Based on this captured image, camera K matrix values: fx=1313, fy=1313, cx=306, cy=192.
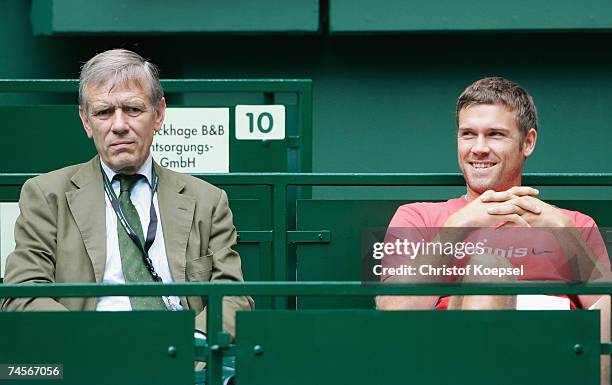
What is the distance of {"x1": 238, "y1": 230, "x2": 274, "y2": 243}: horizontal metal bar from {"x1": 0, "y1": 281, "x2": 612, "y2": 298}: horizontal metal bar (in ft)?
5.22

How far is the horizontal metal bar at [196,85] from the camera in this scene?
646 cm

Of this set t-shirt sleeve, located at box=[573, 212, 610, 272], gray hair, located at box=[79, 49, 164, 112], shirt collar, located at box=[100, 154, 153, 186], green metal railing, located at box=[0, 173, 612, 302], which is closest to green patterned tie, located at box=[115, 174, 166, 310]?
shirt collar, located at box=[100, 154, 153, 186]

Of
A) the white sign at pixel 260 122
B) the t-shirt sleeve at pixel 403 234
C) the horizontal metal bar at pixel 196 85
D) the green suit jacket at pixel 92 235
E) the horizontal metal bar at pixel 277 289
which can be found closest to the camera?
the horizontal metal bar at pixel 277 289

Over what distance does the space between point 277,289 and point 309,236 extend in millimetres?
1605

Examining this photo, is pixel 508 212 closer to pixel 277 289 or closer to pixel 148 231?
pixel 277 289

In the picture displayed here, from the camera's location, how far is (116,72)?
15.3 feet

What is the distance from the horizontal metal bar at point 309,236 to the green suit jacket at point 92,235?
0.55 metres

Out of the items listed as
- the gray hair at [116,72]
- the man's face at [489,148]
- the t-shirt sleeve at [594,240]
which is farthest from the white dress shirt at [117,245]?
the t-shirt sleeve at [594,240]

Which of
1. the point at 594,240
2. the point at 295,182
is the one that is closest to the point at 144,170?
the point at 295,182

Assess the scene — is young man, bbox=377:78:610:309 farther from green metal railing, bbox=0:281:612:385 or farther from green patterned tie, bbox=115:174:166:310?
green patterned tie, bbox=115:174:166:310

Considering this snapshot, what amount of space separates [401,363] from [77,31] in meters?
5.74

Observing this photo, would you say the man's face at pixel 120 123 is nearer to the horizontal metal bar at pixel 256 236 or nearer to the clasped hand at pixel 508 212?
the horizontal metal bar at pixel 256 236

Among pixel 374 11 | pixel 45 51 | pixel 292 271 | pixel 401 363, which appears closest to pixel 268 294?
pixel 401 363

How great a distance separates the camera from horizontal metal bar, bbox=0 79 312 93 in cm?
646
